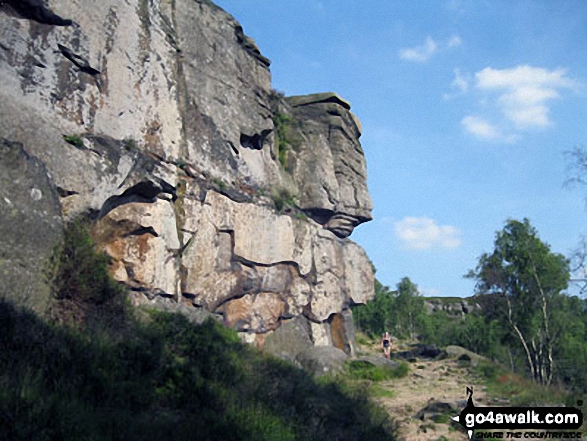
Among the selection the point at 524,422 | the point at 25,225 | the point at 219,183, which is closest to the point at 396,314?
the point at 219,183

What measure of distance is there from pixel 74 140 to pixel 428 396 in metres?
11.1

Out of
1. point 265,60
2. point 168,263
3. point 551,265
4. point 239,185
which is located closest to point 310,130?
point 265,60

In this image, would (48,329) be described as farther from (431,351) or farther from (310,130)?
(431,351)

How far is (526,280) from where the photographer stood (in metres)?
23.5

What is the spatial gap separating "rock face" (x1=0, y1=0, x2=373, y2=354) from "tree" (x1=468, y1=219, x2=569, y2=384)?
303 inches

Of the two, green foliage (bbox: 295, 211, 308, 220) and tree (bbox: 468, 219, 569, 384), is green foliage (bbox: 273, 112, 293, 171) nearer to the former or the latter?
green foliage (bbox: 295, 211, 308, 220)

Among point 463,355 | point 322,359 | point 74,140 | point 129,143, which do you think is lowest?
point 463,355

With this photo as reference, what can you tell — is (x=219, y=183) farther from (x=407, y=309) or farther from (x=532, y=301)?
(x=407, y=309)

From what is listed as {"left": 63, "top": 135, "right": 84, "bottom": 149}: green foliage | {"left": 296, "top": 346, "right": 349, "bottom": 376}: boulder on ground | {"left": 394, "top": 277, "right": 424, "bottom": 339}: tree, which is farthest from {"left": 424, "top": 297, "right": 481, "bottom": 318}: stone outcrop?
{"left": 63, "top": 135, "right": 84, "bottom": 149}: green foliage

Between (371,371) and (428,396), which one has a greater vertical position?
(371,371)

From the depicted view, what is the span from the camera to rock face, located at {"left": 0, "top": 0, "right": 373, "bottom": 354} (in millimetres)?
9211

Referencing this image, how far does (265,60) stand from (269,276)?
8358 millimetres

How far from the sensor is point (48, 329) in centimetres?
678

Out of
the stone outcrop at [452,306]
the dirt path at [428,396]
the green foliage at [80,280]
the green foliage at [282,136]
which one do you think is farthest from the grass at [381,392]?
the stone outcrop at [452,306]
